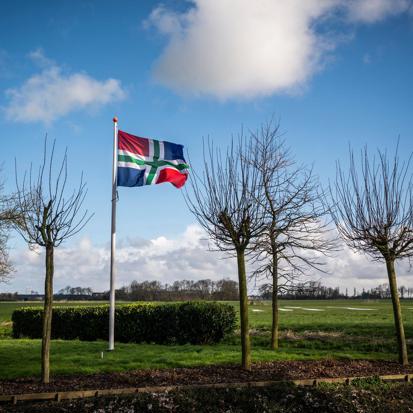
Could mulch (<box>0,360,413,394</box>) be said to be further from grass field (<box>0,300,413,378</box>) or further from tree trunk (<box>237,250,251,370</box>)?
grass field (<box>0,300,413,378</box>)

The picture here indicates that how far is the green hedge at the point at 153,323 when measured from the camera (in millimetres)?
16734

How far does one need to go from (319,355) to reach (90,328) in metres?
9.95

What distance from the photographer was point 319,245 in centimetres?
1439

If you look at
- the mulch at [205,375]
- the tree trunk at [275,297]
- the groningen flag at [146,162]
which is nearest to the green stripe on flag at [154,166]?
the groningen flag at [146,162]

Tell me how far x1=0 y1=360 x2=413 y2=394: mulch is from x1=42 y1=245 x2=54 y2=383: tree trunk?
298 mm

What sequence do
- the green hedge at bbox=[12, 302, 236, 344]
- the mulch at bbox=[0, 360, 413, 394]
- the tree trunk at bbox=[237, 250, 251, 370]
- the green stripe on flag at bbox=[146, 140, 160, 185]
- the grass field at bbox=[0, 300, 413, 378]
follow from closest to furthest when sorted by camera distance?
the mulch at bbox=[0, 360, 413, 394] < the tree trunk at bbox=[237, 250, 251, 370] < the grass field at bbox=[0, 300, 413, 378] < the green stripe on flag at bbox=[146, 140, 160, 185] < the green hedge at bbox=[12, 302, 236, 344]

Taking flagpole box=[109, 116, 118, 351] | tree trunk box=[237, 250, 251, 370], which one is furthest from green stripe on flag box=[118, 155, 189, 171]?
tree trunk box=[237, 250, 251, 370]

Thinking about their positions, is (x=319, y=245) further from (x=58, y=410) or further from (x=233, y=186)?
(x=58, y=410)

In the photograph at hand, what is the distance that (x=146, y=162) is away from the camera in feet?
50.4

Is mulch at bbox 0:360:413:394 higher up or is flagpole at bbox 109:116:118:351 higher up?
flagpole at bbox 109:116:118:351

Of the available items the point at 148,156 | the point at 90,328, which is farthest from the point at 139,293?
the point at 148,156

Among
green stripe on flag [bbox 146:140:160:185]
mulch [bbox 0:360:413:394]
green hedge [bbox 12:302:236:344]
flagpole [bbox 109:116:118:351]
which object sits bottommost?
mulch [bbox 0:360:413:394]

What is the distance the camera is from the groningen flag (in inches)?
592

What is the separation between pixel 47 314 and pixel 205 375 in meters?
3.36
